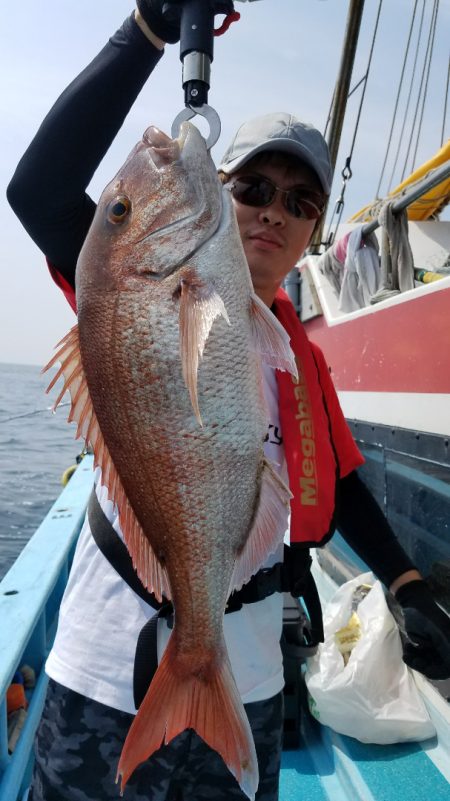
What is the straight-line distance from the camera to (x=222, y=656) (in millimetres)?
1271

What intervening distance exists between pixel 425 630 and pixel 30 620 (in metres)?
1.72

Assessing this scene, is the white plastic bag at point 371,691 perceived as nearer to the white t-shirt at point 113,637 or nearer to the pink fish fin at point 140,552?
the white t-shirt at point 113,637

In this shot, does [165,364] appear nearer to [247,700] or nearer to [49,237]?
[49,237]

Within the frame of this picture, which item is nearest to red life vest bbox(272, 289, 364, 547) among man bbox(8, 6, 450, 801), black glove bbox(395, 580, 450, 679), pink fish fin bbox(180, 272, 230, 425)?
man bbox(8, 6, 450, 801)

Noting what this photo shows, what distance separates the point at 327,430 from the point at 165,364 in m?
0.92

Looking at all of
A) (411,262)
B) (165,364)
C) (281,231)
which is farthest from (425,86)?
(165,364)

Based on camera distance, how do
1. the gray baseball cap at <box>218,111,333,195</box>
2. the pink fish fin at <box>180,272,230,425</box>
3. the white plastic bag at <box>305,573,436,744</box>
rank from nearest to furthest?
1. the pink fish fin at <box>180,272,230,425</box>
2. the gray baseball cap at <box>218,111,333,195</box>
3. the white plastic bag at <box>305,573,436,744</box>

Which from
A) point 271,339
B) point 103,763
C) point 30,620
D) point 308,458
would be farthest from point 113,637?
point 30,620

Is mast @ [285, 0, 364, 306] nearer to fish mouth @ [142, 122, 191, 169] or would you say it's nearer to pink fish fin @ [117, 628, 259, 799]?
fish mouth @ [142, 122, 191, 169]

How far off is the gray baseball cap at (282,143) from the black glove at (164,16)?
1.06 feet

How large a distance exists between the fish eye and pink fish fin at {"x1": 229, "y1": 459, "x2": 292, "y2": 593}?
58 centimetres

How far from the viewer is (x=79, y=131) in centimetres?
139

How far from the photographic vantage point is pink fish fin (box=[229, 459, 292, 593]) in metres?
1.23

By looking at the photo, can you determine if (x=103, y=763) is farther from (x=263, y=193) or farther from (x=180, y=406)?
(x=263, y=193)
